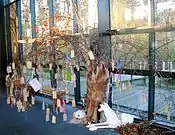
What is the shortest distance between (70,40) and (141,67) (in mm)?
1080

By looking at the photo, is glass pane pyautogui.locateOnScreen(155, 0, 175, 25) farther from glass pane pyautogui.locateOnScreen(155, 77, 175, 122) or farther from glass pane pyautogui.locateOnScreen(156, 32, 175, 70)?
glass pane pyautogui.locateOnScreen(155, 77, 175, 122)

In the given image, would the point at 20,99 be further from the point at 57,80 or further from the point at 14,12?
the point at 14,12

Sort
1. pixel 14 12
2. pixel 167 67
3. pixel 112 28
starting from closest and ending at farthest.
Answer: pixel 167 67 < pixel 112 28 < pixel 14 12

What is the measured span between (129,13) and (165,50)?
966mm

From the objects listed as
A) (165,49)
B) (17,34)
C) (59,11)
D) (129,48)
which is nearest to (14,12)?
(17,34)

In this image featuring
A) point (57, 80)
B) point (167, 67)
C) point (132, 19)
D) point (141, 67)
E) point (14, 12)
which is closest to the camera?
point (167, 67)

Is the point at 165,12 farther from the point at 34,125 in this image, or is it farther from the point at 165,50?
the point at 34,125

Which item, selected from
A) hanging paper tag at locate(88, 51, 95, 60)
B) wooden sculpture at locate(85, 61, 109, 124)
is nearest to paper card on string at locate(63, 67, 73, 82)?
wooden sculpture at locate(85, 61, 109, 124)

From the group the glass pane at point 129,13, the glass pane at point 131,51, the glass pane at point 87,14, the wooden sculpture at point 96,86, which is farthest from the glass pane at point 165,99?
the glass pane at point 87,14

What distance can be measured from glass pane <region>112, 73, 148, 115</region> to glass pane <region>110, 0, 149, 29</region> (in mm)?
791

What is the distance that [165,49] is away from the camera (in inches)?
133

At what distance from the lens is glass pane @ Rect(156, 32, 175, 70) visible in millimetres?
3308

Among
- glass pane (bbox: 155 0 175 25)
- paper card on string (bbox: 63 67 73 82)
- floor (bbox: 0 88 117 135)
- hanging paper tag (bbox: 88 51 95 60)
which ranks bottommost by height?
floor (bbox: 0 88 117 135)

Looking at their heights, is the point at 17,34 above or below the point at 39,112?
above
